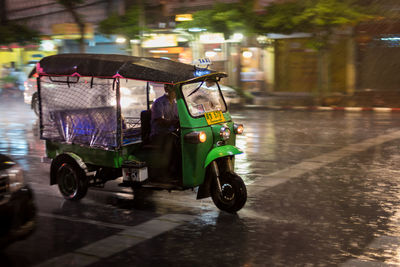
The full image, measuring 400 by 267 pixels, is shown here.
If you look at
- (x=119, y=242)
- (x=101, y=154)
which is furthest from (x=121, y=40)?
(x=119, y=242)

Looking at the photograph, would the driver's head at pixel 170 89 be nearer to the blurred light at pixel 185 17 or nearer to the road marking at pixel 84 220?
the road marking at pixel 84 220

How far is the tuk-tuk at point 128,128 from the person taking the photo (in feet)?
22.7

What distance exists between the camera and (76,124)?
26.1 feet

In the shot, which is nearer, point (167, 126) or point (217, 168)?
point (217, 168)

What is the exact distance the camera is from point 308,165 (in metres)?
10.1

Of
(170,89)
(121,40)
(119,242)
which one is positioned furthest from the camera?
(121,40)

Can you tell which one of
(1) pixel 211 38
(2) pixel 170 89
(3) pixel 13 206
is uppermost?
(1) pixel 211 38

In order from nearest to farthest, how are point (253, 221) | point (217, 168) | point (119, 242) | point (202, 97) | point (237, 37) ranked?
1. point (119, 242)
2. point (253, 221)
3. point (217, 168)
4. point (202, 97)
5. point (237, 37)

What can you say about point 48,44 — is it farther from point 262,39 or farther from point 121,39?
point 262,39

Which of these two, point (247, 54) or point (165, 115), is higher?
point (247, 54)

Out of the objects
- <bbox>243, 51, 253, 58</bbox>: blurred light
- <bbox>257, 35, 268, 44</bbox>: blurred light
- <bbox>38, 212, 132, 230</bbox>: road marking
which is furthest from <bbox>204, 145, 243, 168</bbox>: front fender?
<bbox>243, 51, 253, 58</bbox>: blurred light

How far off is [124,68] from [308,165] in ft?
15.4

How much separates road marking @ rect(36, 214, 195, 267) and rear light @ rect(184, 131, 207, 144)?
3.29ft

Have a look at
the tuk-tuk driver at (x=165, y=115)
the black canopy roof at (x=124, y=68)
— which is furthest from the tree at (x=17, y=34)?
the tuk-tuk driver at (x=165, y=115)
